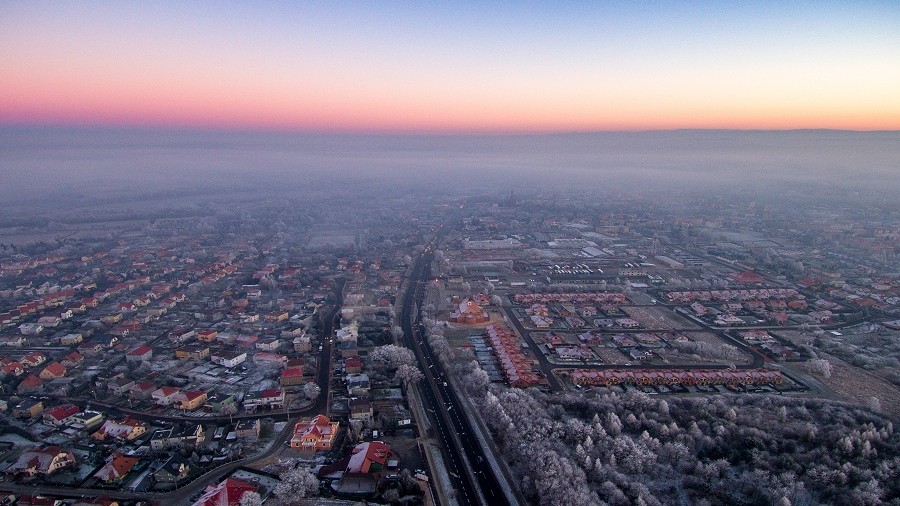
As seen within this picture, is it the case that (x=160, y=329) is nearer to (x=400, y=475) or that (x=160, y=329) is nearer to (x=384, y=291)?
(x=384, y=291)

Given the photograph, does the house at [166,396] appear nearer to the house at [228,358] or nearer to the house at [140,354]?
the house at [228,358]

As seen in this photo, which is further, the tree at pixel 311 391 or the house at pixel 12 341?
the house at pixel 12 341

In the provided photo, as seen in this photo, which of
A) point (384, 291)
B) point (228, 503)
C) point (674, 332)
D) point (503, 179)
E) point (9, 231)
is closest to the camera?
point (228, 503)

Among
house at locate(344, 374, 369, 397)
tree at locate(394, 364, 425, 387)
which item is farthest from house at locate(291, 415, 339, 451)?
tree at locate(394, 364, 425, 387)

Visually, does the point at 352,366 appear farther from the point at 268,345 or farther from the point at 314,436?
the point at 268,345

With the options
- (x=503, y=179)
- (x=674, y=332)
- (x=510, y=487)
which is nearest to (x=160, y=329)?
(x=510, y=487)

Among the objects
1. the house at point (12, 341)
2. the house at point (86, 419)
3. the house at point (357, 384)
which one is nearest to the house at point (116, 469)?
the house at point (86, 419)

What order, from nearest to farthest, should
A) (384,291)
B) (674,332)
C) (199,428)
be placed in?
(199,428) < (674,332) < (384,291)
